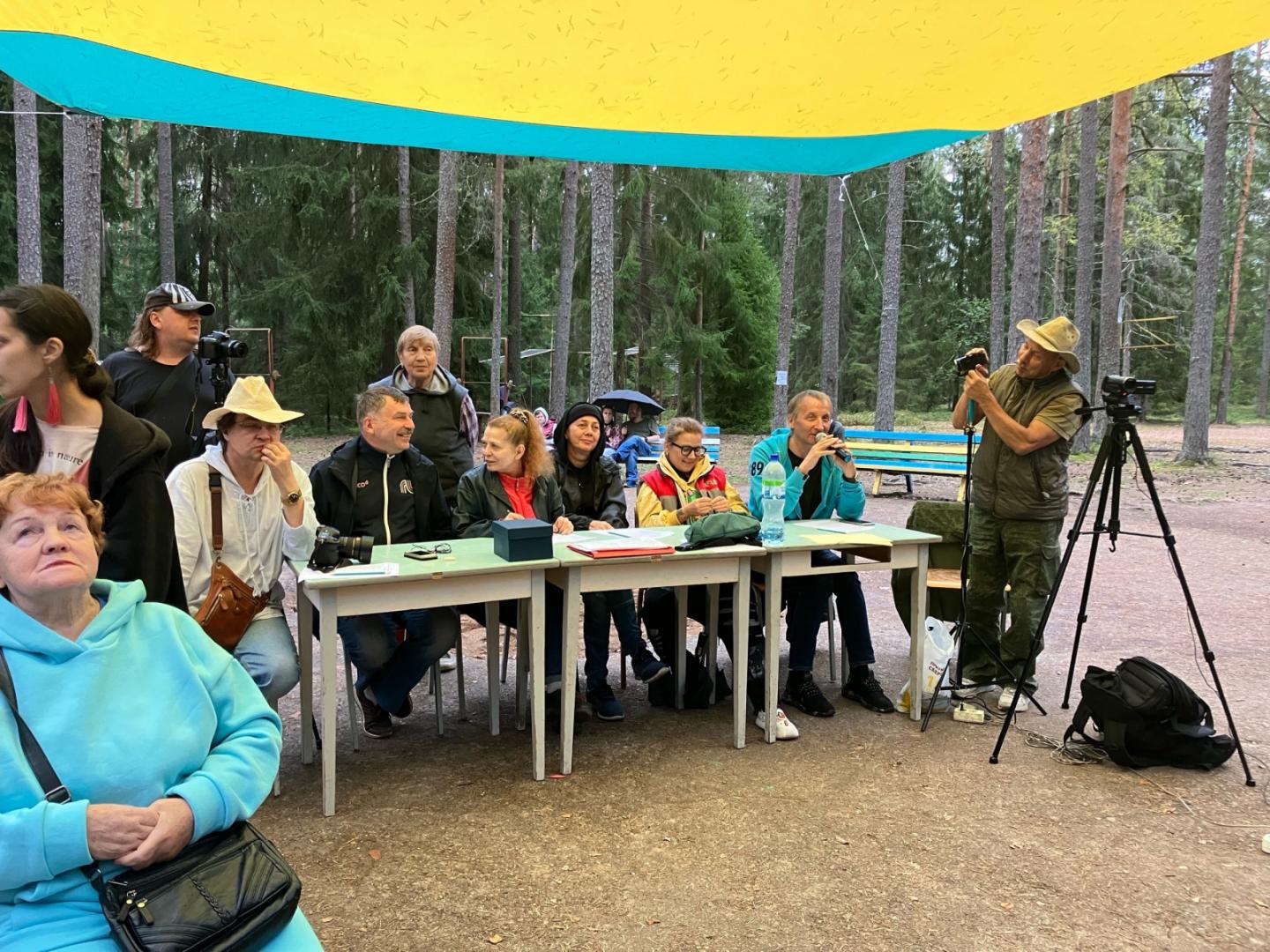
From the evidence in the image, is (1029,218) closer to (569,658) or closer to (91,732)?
(569,658)

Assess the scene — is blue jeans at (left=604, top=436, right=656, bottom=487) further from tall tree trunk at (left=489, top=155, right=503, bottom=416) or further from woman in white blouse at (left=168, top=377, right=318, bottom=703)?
woman in white blouse at (left=168, top=377, right=318, bottom=703)

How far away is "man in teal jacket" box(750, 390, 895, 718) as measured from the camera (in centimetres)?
406

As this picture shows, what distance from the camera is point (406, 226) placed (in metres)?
19.1


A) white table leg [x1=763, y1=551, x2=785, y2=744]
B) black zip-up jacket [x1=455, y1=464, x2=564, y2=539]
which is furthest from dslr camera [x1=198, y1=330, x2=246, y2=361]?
white table leg [x1=763, y1=551, x2=785, y2=744]

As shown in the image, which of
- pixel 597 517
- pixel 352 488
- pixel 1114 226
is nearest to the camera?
pixel 352 488

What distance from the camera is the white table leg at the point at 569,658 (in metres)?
3.27

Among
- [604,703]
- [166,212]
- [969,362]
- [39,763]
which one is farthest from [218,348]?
[166,212]

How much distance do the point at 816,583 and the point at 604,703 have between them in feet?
3.74

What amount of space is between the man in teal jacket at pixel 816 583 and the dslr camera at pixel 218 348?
2.41 m

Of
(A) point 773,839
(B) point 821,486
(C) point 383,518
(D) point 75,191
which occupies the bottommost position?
(A) point 773,839

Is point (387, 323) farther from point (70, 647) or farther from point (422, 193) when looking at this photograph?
point (70, 647)

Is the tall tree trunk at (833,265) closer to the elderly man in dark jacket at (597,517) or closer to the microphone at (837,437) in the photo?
the microphone at (837,437)

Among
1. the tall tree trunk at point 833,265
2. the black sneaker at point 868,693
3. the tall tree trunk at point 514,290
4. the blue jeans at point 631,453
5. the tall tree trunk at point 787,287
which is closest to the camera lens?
the black sneaker at point 868,693

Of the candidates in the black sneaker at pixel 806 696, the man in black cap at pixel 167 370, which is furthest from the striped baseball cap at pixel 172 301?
the black sneaker at pixel 806 696
